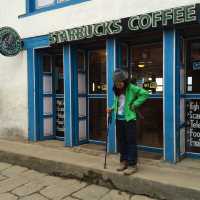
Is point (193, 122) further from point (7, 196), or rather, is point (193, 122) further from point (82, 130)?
point (7, 196)

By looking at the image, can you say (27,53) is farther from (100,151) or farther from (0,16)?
(100,151)

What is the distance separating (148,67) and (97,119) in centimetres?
198

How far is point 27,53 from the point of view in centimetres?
892

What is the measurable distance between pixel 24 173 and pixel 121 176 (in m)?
2.30

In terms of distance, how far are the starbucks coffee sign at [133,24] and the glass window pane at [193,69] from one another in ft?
3.12

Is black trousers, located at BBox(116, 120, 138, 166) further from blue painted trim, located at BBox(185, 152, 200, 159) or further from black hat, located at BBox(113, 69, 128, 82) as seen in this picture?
blue painted trim, located at BBox(185, 152, 200, 159)

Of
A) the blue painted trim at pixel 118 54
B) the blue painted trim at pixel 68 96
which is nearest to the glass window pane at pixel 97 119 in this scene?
the blue painted trim at pixel 68 96

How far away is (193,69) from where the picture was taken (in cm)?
671

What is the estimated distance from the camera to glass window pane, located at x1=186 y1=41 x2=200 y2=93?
664 centimetres

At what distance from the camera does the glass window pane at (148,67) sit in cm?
714

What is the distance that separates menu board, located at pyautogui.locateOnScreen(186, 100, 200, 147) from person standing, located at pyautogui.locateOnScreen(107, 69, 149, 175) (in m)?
1.52

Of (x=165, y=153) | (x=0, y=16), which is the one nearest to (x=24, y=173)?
(x=165, y=153)

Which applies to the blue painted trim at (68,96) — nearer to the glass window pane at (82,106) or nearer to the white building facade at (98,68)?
the white building facade at (98,68)

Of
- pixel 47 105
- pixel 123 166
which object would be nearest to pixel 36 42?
pixel 47 105
